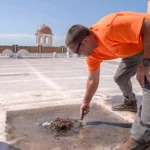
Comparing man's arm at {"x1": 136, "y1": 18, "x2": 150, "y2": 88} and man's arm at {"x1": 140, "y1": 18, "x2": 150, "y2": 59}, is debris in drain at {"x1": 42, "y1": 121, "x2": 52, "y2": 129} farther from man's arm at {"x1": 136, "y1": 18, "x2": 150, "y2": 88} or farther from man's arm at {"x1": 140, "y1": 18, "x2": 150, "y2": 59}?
man's arm at {"x1": 140, "y1": 18, "x2": 150, "y2": 59}

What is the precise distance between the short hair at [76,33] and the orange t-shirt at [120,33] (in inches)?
4.1

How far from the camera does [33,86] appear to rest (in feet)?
21.2

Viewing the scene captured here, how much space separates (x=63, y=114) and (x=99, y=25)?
1.97 meters

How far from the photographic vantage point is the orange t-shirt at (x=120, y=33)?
2.33 meters

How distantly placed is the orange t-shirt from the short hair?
105 mm

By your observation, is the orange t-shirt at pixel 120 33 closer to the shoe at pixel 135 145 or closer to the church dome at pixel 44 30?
the shoe at pixel 135 145

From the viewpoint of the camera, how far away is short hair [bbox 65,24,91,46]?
8.33 feet

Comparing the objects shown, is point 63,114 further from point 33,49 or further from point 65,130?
point 33,49

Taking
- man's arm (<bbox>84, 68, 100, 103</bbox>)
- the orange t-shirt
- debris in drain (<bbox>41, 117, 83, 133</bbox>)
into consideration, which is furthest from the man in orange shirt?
debris in drain (<bbox>41, 117, 83, 133</bbox>)

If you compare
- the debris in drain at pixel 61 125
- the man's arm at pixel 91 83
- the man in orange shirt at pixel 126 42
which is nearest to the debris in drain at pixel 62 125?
the debris in drain at pixel 61 125

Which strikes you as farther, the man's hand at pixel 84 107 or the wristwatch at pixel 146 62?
the man's hand at pixel 84 107

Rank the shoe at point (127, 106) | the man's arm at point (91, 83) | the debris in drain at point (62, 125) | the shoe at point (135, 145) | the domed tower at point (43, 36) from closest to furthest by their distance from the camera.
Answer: the shoe at point (135, 145)
the debris in drain at point (62, 125)
the man's arm at point (91, 83)
the shoe at point (127, 106)
the domed tower at point (43, 36)

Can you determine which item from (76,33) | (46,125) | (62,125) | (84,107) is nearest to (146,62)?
(76,33)

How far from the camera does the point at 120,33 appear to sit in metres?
2.39
